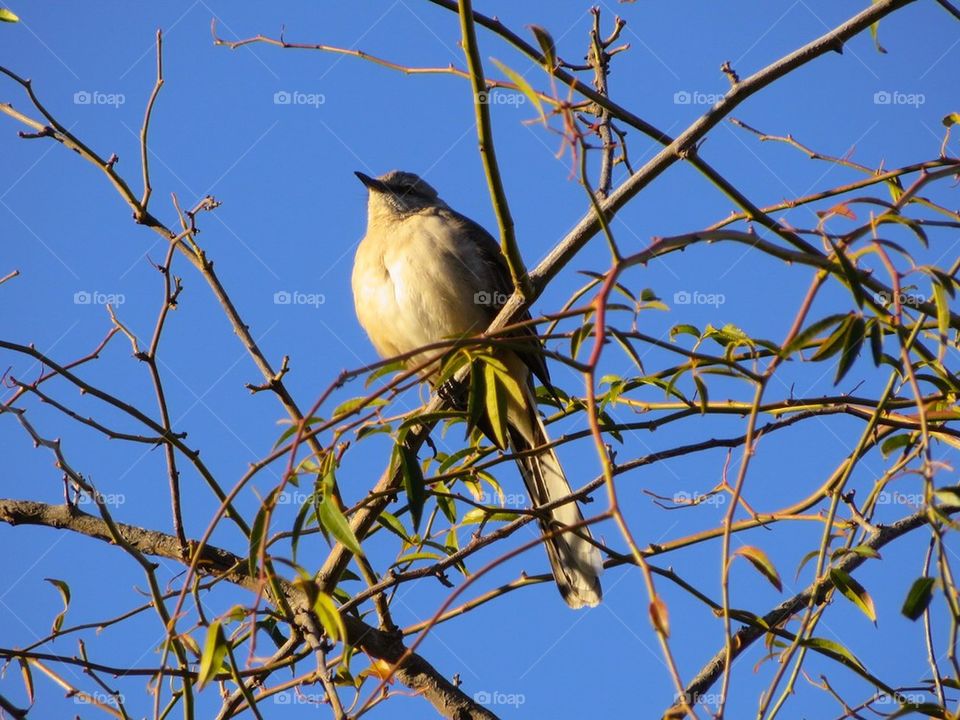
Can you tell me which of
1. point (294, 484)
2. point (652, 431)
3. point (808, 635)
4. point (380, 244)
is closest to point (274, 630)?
point (294, 484)

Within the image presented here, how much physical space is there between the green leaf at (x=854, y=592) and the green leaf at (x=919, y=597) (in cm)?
60

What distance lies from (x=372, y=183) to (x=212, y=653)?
3.32 metres

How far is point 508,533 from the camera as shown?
2.65 m

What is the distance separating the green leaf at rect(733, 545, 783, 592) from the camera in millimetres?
2244

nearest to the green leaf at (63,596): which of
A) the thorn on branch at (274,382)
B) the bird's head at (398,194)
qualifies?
the thorn on branch at (274,382)

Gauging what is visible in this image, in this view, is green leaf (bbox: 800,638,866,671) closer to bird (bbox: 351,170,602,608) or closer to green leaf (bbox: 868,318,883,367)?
green leaf (bbox: 868,318,883,367)

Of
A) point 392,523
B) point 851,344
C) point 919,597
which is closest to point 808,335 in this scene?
point 851,344

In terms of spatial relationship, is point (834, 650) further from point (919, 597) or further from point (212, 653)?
point (212, 653)

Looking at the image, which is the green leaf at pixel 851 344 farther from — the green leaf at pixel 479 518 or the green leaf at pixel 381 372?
the green leaf at pixel 479 518

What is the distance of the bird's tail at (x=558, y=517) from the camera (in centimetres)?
293

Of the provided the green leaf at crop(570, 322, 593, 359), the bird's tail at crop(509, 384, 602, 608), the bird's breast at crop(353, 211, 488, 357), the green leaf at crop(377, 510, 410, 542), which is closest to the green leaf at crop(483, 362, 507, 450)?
the bird's tail at crop(509, 384, 602, 608)

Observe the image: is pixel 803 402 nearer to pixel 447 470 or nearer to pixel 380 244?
pixel 447 470

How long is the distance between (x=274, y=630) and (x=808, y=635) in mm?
1529

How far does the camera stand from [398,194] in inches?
189
